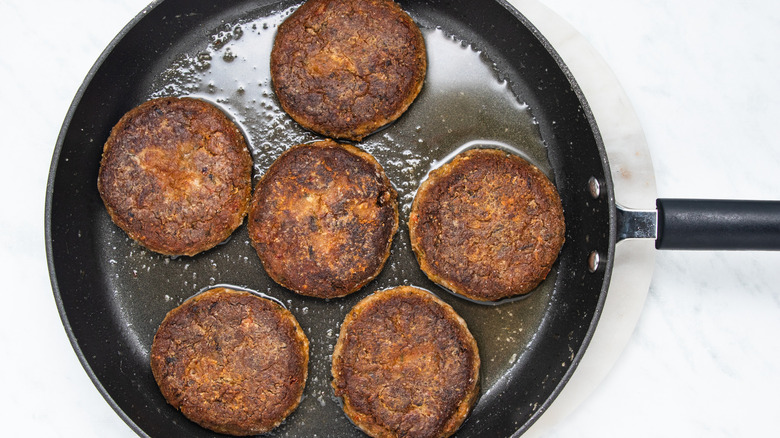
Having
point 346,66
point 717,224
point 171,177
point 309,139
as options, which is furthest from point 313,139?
point 717,224

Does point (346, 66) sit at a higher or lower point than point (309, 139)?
higher

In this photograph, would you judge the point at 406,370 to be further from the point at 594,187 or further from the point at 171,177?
the point at 171,177

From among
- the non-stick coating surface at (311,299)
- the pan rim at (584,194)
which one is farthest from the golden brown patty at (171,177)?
the pan rim at (584,194)

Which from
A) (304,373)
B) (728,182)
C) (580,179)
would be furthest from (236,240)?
(728,182)

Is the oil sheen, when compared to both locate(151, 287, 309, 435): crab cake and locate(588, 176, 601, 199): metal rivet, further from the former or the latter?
locate(588, 176, 601, 199): metal rivet

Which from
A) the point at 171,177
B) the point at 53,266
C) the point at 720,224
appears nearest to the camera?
the point at 720,224

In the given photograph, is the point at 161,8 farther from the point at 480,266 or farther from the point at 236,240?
the point at 480,266

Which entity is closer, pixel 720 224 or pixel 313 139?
pixel 720 224
